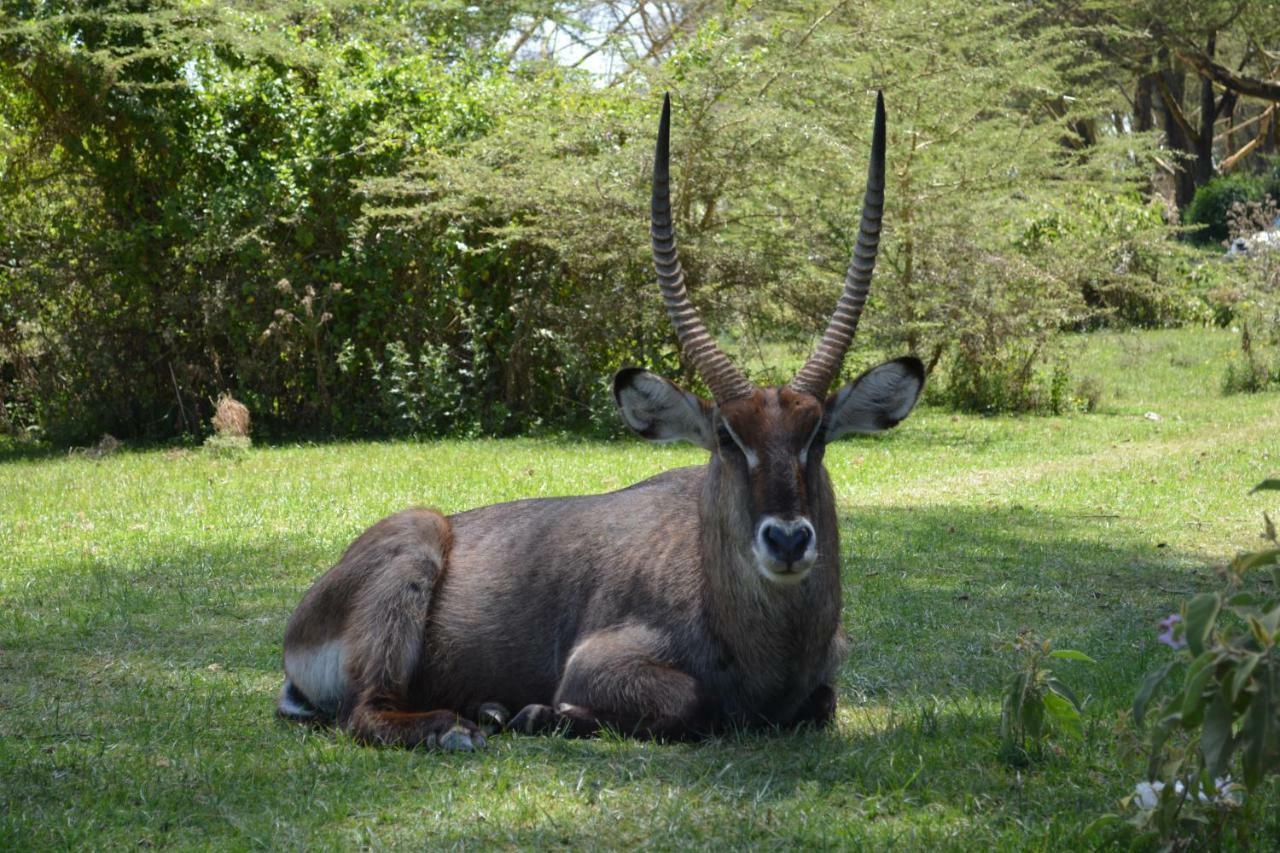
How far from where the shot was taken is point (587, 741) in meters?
5.08

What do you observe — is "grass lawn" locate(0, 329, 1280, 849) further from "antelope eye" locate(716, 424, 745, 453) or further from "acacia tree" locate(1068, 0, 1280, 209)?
"acacia tree" locate(1068, 0, 1280, 209)

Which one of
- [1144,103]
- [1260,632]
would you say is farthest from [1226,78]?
[1260,632]

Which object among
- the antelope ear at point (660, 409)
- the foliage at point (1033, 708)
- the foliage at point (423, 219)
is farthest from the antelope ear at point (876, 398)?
the foliage at point (423, 219)

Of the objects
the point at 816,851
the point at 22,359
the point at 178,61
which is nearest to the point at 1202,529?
the point at 816,851

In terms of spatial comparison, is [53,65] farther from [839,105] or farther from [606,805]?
[606,805]

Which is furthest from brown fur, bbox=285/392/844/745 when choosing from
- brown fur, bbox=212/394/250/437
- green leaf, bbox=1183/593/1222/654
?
brown fur, bbox=212/394/250/437

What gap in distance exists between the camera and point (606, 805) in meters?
4.33

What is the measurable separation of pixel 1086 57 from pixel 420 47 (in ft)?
66.8

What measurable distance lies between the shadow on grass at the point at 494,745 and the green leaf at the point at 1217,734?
3.52 ft

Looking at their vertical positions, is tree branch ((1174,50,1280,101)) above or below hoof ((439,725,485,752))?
above

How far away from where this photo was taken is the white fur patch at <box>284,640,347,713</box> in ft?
18.0

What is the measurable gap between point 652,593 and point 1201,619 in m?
2.59

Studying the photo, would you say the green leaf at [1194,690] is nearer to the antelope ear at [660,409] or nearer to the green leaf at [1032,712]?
the green leaf at [1032,712]

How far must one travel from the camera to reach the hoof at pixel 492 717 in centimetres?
541
